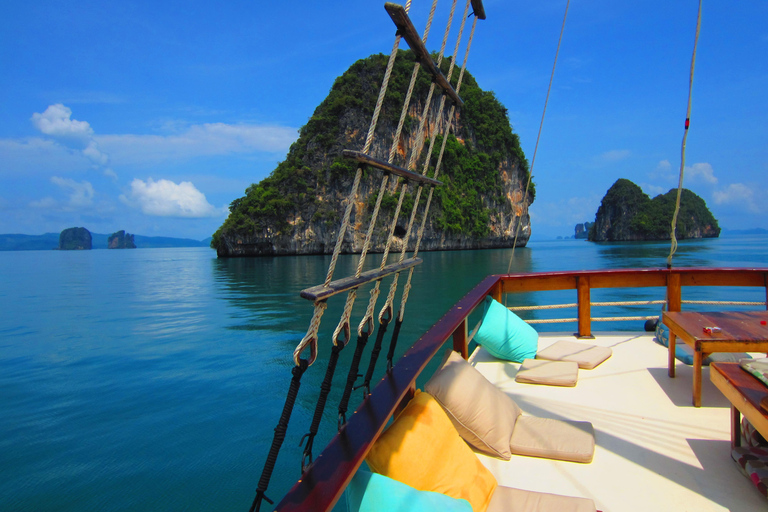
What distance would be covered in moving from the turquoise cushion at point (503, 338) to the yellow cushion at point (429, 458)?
158cm

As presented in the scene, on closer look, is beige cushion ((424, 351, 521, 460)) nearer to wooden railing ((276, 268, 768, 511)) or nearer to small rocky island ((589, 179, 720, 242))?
wooden railing ((276, 268, 768, 511))

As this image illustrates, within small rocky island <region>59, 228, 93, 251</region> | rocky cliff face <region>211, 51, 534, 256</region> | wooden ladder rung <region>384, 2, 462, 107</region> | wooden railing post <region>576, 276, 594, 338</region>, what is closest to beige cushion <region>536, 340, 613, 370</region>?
wooden railing post <region>576, 276, 594, 338</region>

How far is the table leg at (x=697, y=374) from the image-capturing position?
2.07 metres

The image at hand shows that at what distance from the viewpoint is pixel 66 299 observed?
45.8 feet

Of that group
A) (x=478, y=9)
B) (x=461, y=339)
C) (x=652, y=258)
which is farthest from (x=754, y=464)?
(x=652, y=258)

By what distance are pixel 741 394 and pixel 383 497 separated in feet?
4.48

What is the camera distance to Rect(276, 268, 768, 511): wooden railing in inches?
33.1

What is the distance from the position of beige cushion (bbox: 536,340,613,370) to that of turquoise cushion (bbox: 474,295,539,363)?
0.39 ft

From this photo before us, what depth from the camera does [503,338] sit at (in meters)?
2.88

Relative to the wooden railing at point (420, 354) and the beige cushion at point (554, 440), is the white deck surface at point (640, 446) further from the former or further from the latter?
the wooden railing at point (420, 354)

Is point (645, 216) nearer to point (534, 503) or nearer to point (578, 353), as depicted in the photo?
point (578, 353)

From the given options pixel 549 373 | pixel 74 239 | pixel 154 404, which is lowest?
pixel 74 239

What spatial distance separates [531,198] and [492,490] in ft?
191

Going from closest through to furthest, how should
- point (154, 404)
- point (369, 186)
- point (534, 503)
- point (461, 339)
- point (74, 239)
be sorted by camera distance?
point (534, 503), point (461, 339), point (154, 404), point (369, 186), point (74, 239)
